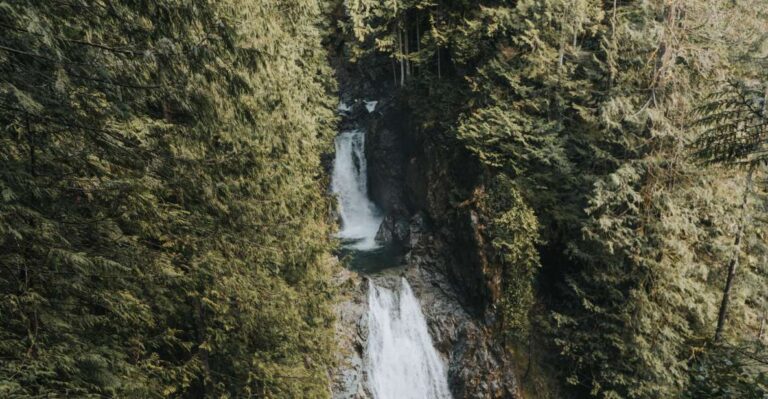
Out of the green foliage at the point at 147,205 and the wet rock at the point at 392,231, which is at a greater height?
the green foliage at the point at 147,205

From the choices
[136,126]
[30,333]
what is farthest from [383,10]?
A: [30,333]

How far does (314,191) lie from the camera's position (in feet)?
33.1

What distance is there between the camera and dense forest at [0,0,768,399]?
371cm

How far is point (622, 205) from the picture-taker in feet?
41.7

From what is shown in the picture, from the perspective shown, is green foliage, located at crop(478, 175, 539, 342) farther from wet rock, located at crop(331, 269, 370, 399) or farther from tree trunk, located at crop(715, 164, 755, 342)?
tree trunk, located at crop(715, 164, 755, 342)

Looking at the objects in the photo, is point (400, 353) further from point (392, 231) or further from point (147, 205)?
point (147, 205)

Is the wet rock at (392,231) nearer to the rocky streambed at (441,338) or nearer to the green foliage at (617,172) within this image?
the rocky streambed at (441,338)

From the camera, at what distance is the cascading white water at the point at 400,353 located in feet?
40.9

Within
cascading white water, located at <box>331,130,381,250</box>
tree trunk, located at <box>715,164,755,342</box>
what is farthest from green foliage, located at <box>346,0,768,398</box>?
cascading white water, located at <box>331,130,381,250</box>

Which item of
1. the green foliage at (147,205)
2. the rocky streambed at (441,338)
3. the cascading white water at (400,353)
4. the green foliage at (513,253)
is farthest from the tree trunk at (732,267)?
the green foliage at (147,205)

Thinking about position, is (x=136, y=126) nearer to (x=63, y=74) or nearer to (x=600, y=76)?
(x=63, y=74)

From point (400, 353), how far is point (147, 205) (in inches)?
393

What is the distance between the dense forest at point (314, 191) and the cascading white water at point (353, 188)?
182 inches

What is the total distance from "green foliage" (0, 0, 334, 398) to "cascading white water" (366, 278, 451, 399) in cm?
357
